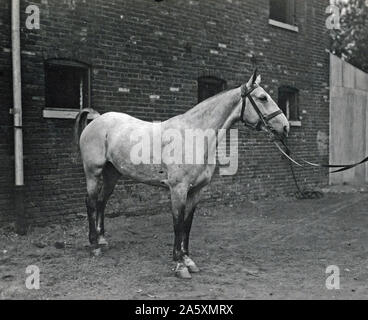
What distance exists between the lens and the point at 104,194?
6648 mm

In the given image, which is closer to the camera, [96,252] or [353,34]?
[96,252]

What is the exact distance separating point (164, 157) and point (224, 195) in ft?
17.8

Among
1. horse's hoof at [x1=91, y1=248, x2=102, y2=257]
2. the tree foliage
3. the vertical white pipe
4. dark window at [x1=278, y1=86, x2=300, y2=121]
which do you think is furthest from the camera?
the tree foliage

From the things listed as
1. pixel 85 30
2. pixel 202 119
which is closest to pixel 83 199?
pixel 85 30

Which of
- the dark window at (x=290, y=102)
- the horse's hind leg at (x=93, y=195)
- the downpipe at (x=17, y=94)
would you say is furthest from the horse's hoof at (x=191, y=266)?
the dark window at (x=290, y=102)

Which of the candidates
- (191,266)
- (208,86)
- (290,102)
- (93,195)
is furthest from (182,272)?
(290,102)

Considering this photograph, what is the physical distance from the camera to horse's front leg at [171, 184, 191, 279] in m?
5.31

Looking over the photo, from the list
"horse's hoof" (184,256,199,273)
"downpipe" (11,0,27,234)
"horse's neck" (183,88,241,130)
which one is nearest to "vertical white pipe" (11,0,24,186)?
"downpipe" (11,0,27,234)

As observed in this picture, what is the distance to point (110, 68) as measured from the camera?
862 centimetres

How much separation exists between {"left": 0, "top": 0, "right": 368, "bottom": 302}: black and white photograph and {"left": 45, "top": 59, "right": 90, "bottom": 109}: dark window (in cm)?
2

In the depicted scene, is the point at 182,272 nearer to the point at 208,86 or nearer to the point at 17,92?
the point at 17,92

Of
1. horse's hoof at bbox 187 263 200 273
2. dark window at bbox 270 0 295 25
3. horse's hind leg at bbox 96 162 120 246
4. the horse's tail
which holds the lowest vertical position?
horse's hoof at bbox 187 263 200 273

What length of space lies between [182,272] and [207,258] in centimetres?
99

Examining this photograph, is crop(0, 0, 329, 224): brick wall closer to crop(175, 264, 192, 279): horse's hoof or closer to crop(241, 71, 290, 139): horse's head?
crop(175, 264, 192, 279): horse's hoof
